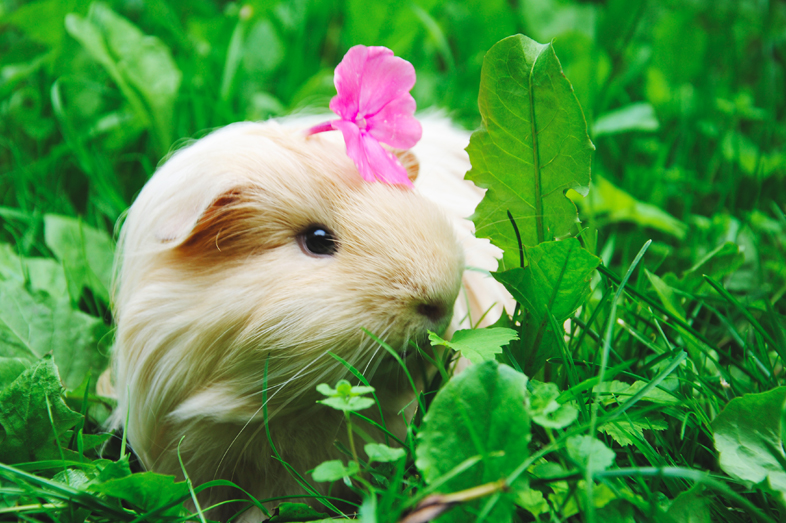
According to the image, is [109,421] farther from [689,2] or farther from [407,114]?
[689,2]

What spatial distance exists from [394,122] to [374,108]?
0.06 metres

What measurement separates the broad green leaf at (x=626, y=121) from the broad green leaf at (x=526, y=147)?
1.70 m

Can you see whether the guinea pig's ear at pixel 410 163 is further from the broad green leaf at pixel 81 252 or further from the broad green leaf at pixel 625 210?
the broad green leaf at pixel 81 252

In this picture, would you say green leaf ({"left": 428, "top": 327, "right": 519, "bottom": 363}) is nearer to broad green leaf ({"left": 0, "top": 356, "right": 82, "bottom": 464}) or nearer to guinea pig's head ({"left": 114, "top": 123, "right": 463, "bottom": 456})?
guinea pig's head ({"left": 114, "top": 123, "right": 463, "bottom": 456})

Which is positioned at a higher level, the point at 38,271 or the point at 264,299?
the point at 264,299

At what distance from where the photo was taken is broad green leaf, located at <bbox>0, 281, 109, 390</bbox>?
5.46 feet

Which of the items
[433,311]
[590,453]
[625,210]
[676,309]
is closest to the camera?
[590,453]

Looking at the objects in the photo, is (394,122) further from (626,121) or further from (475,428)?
(626,121)

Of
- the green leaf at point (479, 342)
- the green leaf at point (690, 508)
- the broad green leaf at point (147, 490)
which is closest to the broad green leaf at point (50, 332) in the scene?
the broad green leaf at point (147, 490)

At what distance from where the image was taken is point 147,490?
1.15 metres

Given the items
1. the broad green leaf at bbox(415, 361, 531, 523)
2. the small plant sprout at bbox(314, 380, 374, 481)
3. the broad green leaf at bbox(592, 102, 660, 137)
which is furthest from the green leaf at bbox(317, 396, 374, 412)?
the broad green leaf at bbox(592, 102, 660, 137)

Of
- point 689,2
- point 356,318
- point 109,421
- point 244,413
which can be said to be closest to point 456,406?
point 356,318

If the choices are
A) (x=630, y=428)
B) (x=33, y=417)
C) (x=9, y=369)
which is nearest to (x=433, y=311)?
(x=630, y=428)

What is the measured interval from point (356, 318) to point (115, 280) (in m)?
0.87
